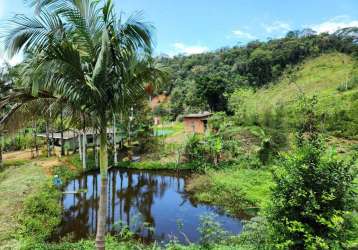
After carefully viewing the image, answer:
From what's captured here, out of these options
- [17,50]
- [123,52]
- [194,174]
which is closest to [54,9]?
[17,50]

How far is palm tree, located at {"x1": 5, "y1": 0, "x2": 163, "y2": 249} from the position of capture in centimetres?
546

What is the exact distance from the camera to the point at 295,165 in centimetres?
591

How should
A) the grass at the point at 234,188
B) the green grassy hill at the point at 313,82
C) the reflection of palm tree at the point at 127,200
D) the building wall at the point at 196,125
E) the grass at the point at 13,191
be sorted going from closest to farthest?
1. the grass at the point at 13,191
2. the reflection of palm tree at the point at 127,200
3. the grass at the point at 234,188
4. the green grassy hill at the point at 313,82
5. the building wall at the point at 196,125

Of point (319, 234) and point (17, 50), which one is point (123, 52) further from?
point (319, 234)

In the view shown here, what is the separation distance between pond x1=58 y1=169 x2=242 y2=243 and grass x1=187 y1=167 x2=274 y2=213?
59cm

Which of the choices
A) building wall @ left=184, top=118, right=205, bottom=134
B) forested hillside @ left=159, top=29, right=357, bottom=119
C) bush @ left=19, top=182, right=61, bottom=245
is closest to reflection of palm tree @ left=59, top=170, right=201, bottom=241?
bush @ left=19, top=182, right=61, bottom=245

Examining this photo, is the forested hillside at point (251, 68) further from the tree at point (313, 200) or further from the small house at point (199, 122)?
the tree at point (313, 200)

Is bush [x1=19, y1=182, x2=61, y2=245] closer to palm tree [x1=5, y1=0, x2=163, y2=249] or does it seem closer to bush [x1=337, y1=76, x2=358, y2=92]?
palm tree [x1=5, y1=0, x2=163, y2=249]

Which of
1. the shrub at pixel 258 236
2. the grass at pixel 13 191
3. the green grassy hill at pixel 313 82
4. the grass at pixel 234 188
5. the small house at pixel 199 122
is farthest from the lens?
the small house at pixel 199 122

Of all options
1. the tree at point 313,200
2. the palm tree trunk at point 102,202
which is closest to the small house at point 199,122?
the palm tree trunk at point 102,202

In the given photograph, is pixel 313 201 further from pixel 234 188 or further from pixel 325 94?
pixel 325 94

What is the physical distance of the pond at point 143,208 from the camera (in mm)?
11648

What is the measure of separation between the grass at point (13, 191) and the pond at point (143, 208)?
5.49ft

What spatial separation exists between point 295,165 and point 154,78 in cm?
338
